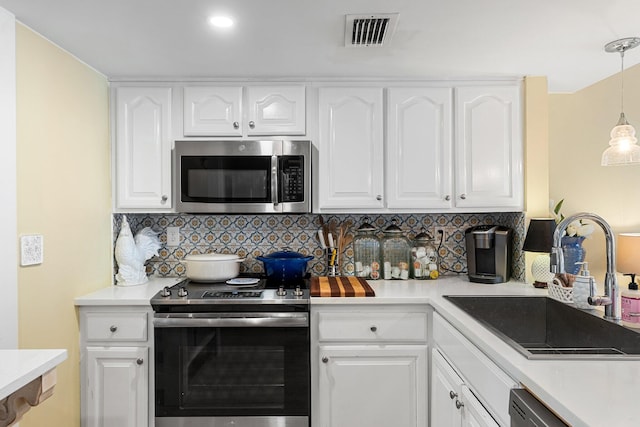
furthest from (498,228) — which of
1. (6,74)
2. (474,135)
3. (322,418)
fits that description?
(6,74)

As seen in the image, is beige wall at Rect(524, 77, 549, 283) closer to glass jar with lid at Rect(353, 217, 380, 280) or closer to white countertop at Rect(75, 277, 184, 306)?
glass jar with lid at Rect(353, 217, 380, 280)

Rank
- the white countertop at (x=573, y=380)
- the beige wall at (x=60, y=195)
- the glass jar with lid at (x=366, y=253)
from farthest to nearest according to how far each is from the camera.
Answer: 1. the glass jar with lid at (x=366, y=253)
2. the beige wall at (x=60, y=195)
3. the white countertop at (x=573, y=380)

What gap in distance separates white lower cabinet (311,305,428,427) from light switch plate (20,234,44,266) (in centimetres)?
131

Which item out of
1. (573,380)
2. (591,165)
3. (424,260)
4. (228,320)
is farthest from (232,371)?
(591,165)

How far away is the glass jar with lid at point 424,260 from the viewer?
8.75 feet

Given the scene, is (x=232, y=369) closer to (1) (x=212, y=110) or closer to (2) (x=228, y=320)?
(2) (x=228, y=320)

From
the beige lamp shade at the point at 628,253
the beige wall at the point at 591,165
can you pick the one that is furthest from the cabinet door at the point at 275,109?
the beige lamp shade at the point at 628,253

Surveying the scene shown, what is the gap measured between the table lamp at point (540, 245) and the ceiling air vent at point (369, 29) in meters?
1.34

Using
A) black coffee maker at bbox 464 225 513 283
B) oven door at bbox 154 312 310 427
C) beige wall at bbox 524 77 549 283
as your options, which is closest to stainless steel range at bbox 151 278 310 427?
oven door at bbox 154 312 310 427

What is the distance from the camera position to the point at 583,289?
67.0 inches

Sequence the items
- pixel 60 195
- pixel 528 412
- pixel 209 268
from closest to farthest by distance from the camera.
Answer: pixel 528 412
pixel 60 195
pixel 209 268

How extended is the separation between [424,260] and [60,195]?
6.83 feet

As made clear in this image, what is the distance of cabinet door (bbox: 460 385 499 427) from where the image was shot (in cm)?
139

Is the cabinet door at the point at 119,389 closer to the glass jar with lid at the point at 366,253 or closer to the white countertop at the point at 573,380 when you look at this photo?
the glass jar with lid at the point at 366,253
